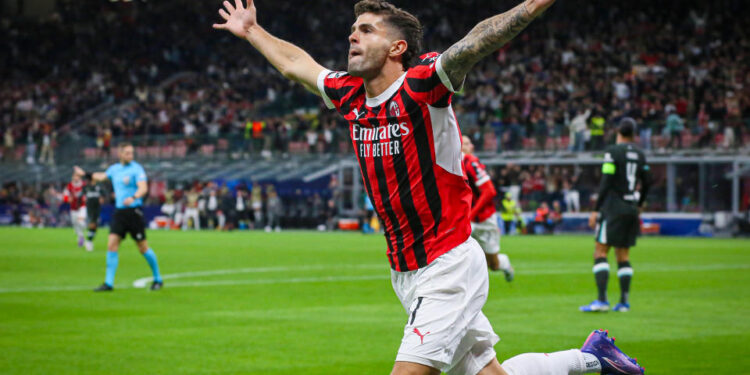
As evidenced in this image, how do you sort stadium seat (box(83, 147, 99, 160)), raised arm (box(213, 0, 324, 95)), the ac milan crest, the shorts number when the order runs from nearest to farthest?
the ac milan crest, raised arm (box(213, 0, 324, 95)), the shorts number, stadium seat (box(83, 147, 99, 160))

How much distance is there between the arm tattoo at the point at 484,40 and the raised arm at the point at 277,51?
1.19 metres

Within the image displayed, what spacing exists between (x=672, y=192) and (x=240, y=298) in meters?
24.6

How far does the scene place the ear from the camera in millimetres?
5207

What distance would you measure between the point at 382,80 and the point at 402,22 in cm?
33

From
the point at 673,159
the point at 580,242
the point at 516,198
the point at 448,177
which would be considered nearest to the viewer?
the point at 448,177

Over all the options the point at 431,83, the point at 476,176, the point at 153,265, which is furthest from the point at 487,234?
the point at 431,83

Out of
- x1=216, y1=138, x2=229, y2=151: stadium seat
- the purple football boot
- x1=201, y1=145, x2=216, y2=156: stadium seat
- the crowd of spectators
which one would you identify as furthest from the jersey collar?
x1=201, y1=145, x2=216, y2=156: stadium seat

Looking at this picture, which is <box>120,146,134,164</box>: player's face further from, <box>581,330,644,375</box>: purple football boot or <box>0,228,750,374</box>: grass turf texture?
<box>581,330,644,375</box>: purple football boot

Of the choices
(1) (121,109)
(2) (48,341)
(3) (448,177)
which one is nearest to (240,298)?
(2) (48,341)

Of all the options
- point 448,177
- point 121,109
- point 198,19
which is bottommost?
point 448,177

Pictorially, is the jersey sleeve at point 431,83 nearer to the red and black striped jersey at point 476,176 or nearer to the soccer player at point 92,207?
the red and black striped jersey at point 476,176

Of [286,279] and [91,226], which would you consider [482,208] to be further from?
[91,226]

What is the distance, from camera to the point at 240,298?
14336 millimetres

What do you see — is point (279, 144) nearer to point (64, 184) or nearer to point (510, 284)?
point (64, 184)
